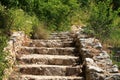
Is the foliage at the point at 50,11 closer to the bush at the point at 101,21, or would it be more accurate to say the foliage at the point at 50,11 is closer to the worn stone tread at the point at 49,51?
the bush at the point at 101,21

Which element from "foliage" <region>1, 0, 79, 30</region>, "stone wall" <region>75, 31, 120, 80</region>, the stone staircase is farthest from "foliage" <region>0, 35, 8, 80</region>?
"foliage" <region>1, 0, 79, 30</region>

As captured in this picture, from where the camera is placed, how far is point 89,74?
297 inches

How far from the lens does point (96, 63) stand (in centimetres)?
797

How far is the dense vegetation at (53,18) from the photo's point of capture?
35.5 feet

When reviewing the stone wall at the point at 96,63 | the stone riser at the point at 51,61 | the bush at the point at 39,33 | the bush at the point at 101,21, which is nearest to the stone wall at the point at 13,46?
the stone riser at the point at 51,61

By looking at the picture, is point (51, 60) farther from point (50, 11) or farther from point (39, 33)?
point (50, 11)

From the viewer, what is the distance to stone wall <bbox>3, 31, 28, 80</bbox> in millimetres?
7952

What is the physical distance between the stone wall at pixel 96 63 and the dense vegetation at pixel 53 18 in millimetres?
1903

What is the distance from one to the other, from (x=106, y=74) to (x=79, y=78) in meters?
0.90

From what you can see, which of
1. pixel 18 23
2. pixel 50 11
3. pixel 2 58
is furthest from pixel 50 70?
pixel 50 11

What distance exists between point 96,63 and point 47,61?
1.61 m

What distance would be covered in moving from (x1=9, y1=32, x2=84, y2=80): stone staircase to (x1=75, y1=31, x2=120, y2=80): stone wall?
312 millimetres

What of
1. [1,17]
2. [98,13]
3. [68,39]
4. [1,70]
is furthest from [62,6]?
[1,70]

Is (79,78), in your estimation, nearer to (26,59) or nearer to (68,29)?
(26,59)
